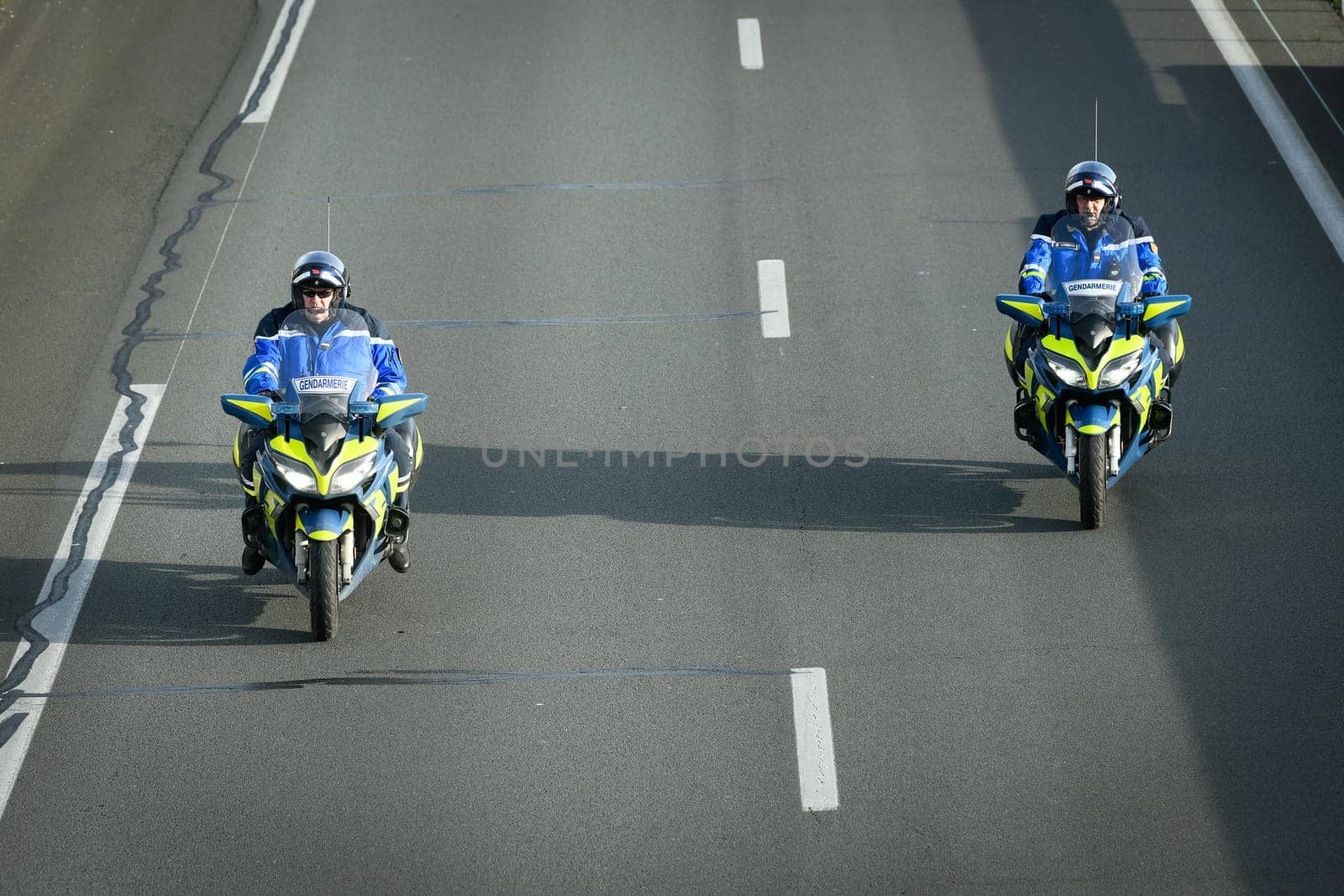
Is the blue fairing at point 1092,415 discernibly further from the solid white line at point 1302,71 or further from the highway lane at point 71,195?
the solid white line at point 1302,71

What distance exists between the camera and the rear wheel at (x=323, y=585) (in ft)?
31.7

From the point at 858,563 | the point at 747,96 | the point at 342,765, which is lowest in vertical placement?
the point at 342,765

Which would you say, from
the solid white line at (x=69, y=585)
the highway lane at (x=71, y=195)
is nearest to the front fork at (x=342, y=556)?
the solid white line at (x=69, y=585)

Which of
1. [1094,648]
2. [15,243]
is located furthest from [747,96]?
[1094,648]

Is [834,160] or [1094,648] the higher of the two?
[834,160]

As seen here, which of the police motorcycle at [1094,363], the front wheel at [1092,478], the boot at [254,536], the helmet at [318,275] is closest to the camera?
the boot at [254,536]

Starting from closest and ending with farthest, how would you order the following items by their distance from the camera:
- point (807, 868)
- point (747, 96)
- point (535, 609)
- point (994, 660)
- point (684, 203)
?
point (807, 868) < point (994, 660) < point (535, 609) < point (684, 203) < point (747, 96)

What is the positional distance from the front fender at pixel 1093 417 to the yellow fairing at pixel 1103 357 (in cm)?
14

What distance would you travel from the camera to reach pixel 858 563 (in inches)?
420

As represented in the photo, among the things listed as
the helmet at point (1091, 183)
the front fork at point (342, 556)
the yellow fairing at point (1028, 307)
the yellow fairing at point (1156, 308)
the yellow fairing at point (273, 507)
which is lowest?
the front fork at point (342, 556)

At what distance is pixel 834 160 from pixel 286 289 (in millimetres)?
5215

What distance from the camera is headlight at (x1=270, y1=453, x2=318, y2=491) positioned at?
31.8ft

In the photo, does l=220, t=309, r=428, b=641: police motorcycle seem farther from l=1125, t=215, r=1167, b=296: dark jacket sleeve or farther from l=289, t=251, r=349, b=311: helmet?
l=1125, t=215, r=1167, b=296: dark jacket sleeve

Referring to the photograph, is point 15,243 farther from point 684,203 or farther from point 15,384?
point 684,203
